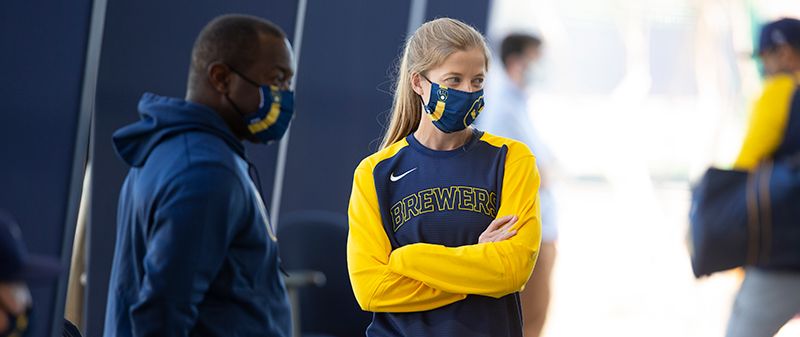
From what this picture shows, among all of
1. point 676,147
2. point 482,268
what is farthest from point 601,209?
point 482,268

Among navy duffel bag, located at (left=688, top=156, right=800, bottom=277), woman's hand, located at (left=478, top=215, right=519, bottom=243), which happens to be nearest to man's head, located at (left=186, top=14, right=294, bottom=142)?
woman's hand, located at (left=478, top=215, right=519, bottom=243)

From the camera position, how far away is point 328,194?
3455 mm

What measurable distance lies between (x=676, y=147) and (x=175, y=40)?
14.2 ft

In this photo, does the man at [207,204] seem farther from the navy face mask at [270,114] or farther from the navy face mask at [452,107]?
the navy face mask at [452,107]

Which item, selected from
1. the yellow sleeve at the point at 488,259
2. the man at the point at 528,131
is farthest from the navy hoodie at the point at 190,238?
the man at the point at 528,131

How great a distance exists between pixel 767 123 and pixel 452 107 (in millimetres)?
1409

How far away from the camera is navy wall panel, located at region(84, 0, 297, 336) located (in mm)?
2152

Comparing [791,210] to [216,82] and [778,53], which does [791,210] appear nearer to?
[778,53]

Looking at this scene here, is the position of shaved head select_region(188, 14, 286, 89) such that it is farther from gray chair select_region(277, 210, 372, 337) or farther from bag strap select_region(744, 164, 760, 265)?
bag strap select_region(744, 164, 760, 265)

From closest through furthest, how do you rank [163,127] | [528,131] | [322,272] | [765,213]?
[163,127]
[765,213]
[322,272]
[528,131]

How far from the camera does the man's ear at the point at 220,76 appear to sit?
164 cm

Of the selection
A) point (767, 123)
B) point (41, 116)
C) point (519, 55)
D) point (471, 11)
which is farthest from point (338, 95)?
point (767, 123)

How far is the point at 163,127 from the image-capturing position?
155cm

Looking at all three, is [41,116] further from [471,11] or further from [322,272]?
[471,11]
